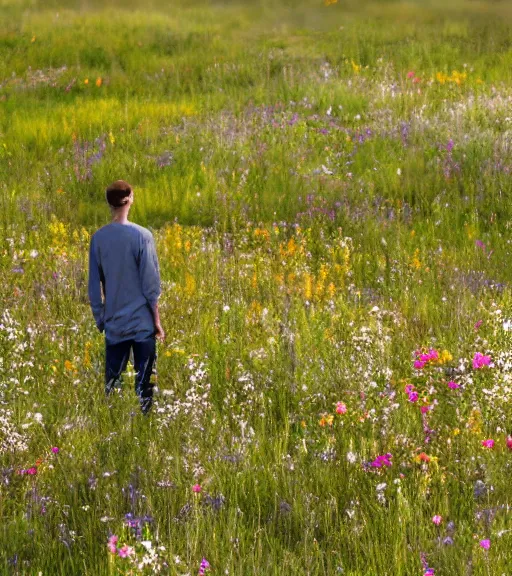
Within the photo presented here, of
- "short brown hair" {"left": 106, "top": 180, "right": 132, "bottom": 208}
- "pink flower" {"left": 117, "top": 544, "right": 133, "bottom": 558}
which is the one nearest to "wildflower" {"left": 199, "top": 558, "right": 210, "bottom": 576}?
"pink flower" {"left": 117, "top": 544, "right": 133, "bottom": 558}

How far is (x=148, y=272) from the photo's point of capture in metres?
4.40

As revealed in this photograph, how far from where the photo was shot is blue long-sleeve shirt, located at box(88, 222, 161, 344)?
4395 millimetres

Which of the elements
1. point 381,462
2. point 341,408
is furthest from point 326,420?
point 381,462

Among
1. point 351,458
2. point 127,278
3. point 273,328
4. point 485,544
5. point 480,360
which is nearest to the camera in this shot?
point 485,544

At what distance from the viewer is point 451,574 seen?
109 inches

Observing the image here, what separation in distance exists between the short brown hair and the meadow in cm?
102

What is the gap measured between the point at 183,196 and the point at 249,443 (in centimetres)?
529

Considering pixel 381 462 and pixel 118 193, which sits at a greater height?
pixel 118 193

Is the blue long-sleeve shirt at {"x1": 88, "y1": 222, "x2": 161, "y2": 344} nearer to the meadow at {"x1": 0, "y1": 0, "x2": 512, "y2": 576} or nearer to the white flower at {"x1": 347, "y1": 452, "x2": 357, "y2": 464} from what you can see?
the meadow at {"x1": 0, "y1": 0, "x2": 512, "y2": 576}

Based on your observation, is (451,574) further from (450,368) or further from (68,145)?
(68,145)

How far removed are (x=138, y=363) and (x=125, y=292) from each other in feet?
1.45

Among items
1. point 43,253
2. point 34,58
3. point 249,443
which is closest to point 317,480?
point 249,443

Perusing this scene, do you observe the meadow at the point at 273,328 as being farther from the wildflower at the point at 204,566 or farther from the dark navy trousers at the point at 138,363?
the dark navy trousers at the point at 138,363

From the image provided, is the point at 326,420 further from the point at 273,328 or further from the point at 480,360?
the point at 273,328
